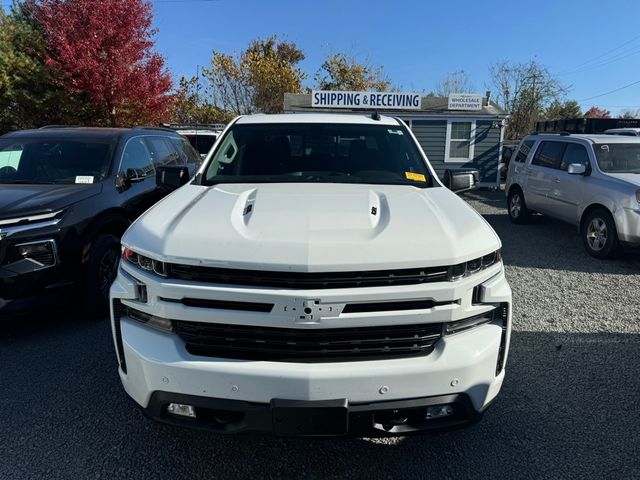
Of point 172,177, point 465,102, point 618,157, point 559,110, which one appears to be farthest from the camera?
point 559,110

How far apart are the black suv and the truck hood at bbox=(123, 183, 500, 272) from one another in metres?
1.36

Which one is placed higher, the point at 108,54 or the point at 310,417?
the point at 108,54

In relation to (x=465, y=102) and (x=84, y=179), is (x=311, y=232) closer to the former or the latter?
(x=84, y=179)

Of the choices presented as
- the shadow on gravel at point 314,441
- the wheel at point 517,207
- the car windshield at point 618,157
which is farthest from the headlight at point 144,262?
the wheel at point 517,207

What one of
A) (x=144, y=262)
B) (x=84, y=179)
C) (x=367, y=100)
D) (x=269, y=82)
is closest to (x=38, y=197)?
(x=84, y=179)

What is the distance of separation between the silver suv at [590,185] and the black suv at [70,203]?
6.12 metres

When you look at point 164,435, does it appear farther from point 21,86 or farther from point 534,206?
point 21,86

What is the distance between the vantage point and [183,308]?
2078mm

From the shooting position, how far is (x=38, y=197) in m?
4.04

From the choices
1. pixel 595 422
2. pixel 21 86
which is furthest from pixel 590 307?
pixel 21 86

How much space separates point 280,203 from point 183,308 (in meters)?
0.84

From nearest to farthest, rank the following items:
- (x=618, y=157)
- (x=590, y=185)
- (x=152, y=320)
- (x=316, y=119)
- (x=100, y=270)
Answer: (x=152, y=320), (x=316, y=119), (x=100, y=270), (x=590, y=185), (x=618, y=157)

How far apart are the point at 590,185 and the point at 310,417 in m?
6.97

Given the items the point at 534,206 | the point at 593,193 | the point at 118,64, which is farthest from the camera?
the point at 118,64
